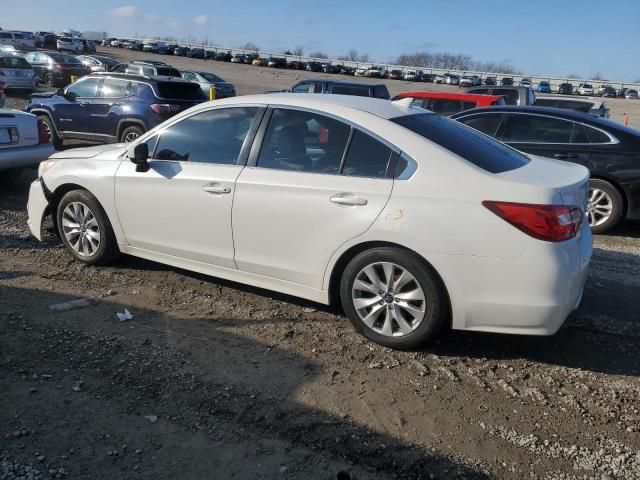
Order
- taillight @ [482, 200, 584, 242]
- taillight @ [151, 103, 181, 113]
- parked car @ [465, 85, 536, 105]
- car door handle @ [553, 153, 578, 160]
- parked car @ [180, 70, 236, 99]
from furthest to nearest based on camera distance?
1. parked car @ [180, 70, 236, 99]
2. parked car @ [465, 85, 536, 105]
3. taillight @ [151, 103, 181, 113]
4. car door handle @ [553, 153, 578, 160]
5. taillight @ [482, 200, 584, 242]

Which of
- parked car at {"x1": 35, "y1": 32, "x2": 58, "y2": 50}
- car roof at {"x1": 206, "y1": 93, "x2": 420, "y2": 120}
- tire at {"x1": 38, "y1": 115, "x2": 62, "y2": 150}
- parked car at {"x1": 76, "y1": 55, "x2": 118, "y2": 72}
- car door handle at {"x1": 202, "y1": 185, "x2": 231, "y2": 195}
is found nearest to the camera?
car roof at {"x1": 206, "y1": 93, "x2": 420, "y2": 120}

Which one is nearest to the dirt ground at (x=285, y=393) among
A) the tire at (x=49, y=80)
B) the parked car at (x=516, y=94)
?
the parked car at (x=516, y=94)

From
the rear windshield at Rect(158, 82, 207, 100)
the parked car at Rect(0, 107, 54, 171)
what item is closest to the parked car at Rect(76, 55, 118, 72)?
the rear windshield at Rect(158, 82, 207, 100)

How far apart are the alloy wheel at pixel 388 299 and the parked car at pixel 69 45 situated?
61.1 meters

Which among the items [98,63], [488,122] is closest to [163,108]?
[488,122]

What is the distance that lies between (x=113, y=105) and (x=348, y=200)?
370 inches

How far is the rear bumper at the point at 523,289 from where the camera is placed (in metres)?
3.52

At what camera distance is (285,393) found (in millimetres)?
3457

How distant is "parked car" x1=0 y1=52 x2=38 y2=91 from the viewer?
2291 cm

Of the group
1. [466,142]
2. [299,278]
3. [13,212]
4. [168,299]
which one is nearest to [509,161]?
[466,142]

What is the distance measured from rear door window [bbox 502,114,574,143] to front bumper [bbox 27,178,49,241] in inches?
233

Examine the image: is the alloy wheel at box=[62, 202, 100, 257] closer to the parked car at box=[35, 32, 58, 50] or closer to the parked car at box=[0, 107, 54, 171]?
the parked car at box=[0, 107, 54, 171]

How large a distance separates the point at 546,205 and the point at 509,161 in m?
0.75

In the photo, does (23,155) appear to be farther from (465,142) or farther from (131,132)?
(465,142)
